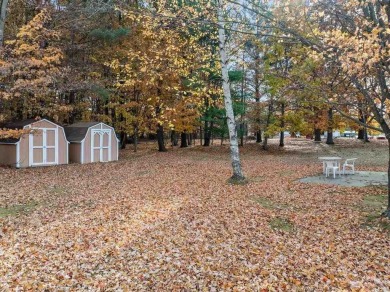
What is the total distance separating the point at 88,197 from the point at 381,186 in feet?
25.4

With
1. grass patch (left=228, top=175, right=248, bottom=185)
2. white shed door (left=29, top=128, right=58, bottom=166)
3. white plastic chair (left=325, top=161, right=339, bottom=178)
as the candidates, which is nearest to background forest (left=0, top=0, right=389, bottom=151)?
white shed door (left=29, top=128, right=58, bottom=166)

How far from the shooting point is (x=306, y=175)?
35.4ft

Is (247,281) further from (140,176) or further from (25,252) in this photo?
(140,176)

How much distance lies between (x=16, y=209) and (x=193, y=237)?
4.13 m

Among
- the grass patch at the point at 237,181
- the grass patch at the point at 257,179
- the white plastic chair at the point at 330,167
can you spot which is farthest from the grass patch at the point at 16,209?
the white plastic chair at the point at 330,167

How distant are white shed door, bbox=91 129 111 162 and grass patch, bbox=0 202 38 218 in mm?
8263

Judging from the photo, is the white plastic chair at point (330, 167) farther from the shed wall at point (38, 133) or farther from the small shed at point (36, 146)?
the shed wall at point (38, 133)

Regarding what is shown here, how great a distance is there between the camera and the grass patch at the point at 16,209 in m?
6.45

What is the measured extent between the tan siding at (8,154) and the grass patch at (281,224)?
36.0 feet

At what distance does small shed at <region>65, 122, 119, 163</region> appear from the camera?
48.5ft

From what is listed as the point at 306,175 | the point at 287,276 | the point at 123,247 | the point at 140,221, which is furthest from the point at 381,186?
the point at 123,247

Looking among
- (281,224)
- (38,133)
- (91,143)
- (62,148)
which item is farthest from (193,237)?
(91,143)

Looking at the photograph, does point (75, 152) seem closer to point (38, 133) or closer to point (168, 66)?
point (38, 133)

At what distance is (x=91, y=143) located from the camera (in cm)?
1512
